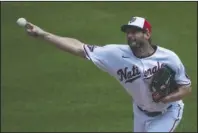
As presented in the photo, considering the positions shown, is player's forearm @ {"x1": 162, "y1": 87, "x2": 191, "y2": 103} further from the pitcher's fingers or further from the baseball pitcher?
the pitcher's fingers

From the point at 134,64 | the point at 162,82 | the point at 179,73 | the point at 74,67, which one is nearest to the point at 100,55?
the point at 134,64

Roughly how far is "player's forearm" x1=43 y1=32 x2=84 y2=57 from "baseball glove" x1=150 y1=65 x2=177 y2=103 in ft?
2.81

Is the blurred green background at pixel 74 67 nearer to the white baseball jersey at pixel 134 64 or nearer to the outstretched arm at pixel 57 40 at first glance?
the white baseball jersey at pixel 134 64

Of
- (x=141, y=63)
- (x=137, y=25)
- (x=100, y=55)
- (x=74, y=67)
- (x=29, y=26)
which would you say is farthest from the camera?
(x=74, y=67)

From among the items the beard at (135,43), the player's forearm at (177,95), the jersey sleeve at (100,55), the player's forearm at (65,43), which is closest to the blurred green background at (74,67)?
the player's forearm at (177,95)

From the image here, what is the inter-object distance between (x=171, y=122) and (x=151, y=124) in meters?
0.23

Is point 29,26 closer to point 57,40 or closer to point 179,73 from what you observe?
point 57,40

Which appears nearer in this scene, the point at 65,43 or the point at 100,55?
the point at 65,43

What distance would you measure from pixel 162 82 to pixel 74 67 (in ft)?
18.7

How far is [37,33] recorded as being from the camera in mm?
6805

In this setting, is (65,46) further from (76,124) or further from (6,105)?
(6,105)

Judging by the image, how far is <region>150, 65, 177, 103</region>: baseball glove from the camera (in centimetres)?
697

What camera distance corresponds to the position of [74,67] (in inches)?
494

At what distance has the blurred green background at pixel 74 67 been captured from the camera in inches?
424
